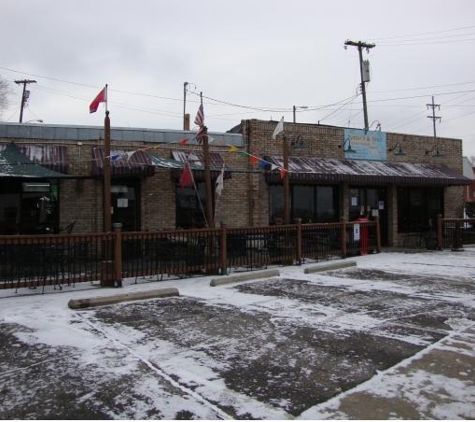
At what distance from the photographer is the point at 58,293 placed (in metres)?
8.70

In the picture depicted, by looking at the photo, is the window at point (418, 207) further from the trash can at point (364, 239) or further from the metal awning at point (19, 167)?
the metal awning at point (19, 167)

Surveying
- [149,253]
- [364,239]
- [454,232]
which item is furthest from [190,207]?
[454,232]

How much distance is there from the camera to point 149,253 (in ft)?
32.2

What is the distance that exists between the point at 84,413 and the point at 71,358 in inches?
55.9

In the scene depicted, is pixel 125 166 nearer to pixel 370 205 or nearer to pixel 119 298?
pixel 119 298

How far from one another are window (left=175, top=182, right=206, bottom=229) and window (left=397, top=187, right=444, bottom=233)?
8.93 metres

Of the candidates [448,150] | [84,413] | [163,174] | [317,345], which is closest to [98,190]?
[163,174]

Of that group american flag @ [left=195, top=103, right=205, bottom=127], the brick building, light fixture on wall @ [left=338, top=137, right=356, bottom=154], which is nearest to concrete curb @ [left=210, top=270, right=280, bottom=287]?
the brick building

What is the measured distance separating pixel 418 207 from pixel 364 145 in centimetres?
390

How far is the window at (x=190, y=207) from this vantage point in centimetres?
1530

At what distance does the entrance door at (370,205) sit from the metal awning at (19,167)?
36.0 feet

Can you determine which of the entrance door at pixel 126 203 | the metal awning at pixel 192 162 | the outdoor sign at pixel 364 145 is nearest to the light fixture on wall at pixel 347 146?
the outdoor sign at pixel 364 145

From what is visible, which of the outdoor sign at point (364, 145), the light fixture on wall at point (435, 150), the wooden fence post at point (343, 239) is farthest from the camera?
the light fixture on wall at point (435, 150)

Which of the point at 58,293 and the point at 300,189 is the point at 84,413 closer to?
the point at 58,293
